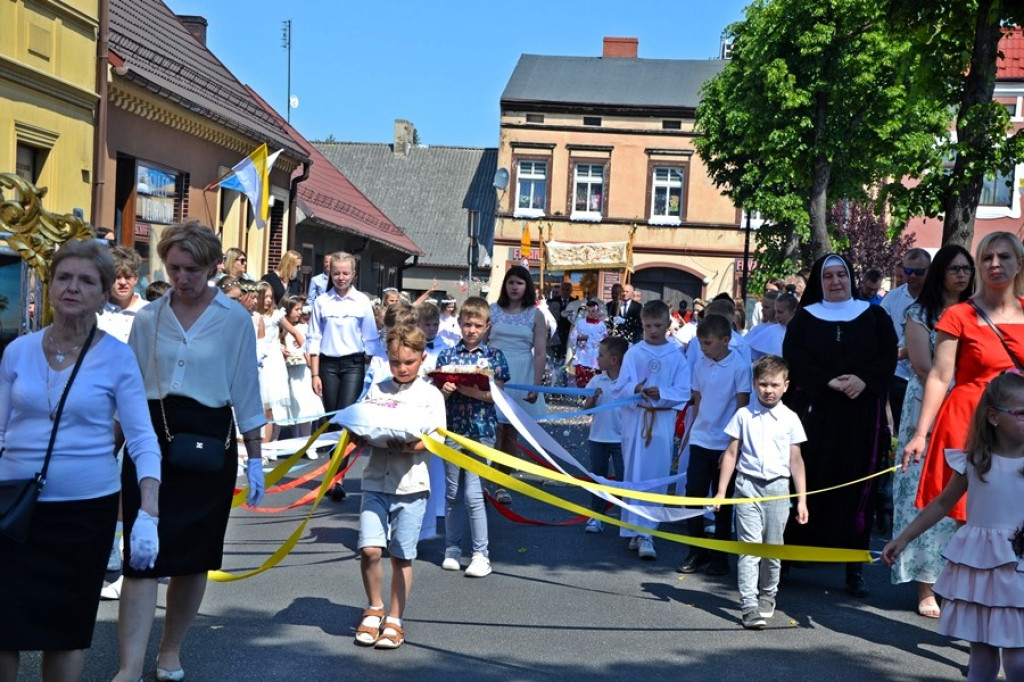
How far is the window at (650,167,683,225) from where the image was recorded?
5228cm

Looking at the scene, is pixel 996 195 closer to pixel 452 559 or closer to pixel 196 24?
pixel 196 24

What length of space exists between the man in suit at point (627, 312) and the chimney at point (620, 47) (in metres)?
35.2

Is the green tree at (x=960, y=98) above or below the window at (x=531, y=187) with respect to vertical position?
below

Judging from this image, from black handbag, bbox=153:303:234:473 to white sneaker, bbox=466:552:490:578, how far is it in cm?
310

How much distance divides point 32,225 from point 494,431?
10.9 feet

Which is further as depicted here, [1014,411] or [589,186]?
[589,186]

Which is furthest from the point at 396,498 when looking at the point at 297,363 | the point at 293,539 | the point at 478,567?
the point at 297,363

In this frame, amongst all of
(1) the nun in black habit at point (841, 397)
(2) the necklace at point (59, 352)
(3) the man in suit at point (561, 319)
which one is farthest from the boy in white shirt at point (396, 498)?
(3) the man in suit at point (561, 319)

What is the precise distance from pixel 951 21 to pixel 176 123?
1288 cm

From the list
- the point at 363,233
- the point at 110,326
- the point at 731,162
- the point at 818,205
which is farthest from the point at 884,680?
the point at 731,162

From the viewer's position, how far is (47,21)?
17547 mm

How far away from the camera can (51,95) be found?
17.6 meters

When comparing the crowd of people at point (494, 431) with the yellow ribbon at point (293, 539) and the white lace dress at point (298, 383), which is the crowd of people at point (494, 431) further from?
the white lace dress at point (298, 383)

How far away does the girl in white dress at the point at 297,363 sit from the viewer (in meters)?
14.1
